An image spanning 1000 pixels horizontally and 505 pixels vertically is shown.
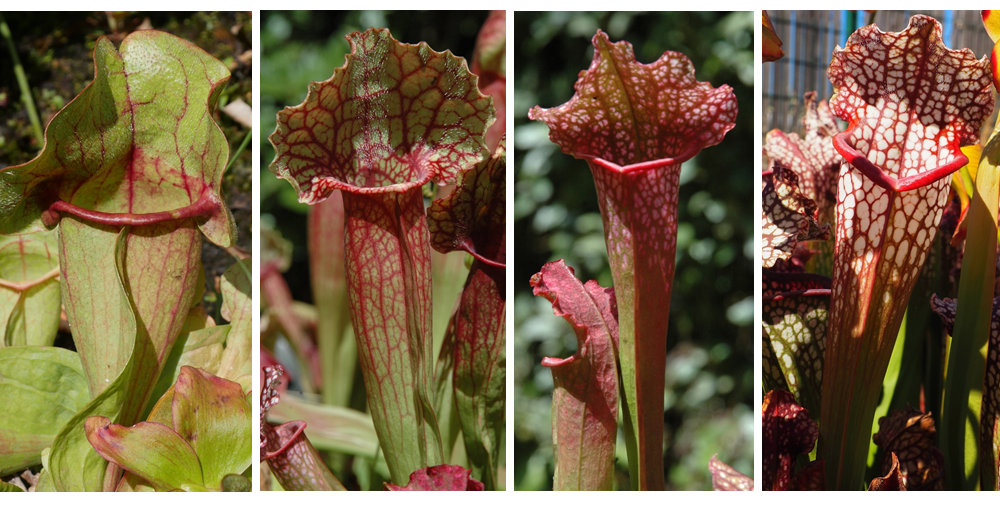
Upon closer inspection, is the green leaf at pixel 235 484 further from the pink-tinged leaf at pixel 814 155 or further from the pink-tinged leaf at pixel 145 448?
the pink-tinged leaf at pixel 814 155

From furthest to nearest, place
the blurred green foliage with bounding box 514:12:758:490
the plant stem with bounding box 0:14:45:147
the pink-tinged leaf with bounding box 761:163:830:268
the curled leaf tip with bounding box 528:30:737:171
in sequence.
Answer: the plant stem with bounding box 0:14:45:147, the blurred green foliage with bounding box 514:12:758:490, the pink-tinged leaf with bounding box 761:163:830:268, the curled leaf tip with bounding box 528:30:737:171

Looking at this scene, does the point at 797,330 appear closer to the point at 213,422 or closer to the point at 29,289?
the point at 213,422

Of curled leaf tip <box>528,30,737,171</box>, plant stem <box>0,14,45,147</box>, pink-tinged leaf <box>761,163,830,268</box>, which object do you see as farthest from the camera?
plant stem <box>0,14,45,147</box>

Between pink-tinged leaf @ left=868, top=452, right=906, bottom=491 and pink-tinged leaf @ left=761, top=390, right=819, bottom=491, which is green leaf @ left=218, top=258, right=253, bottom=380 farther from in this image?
pink-tinged leaf @ left=868, top=452, right=906, bottom=491

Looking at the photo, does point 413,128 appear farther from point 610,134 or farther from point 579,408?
point 579,408

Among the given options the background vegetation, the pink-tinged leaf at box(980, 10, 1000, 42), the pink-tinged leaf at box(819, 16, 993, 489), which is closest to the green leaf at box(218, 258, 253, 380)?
the background vegetation
